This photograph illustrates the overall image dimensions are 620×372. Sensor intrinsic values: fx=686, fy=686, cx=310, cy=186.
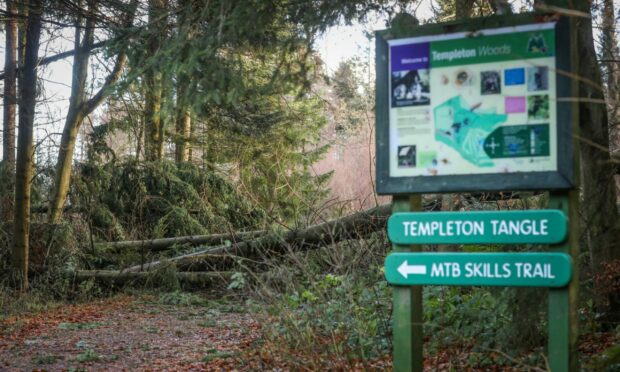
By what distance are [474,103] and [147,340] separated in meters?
6.79

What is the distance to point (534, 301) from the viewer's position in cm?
548

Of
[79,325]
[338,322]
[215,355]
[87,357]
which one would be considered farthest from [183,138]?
[338,322]

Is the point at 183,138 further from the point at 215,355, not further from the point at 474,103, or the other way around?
the point at 474,103

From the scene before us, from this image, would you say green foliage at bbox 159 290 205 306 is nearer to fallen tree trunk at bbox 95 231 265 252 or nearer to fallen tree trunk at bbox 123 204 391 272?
fallen tree trunk at bbox 123 204 391 272

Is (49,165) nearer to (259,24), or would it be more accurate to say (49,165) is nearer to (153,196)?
(153,196)

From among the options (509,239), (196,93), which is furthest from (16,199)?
(509,239)

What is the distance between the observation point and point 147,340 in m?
9.58

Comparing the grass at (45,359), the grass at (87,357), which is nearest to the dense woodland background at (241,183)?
the grass at (87,357)

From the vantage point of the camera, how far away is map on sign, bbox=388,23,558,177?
411cm

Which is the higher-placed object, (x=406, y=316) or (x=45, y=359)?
(x=406, y=316)

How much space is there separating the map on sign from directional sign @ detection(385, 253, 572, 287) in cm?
52

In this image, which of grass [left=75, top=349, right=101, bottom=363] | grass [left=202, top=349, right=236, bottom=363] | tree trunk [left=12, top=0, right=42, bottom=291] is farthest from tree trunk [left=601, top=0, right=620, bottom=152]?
tree trunk [left=12, top=0, right=42, bottom=291]

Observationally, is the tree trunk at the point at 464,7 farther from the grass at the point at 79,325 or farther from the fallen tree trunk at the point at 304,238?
the grass at the point at 79,325

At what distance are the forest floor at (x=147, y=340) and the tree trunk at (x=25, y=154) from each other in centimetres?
132
